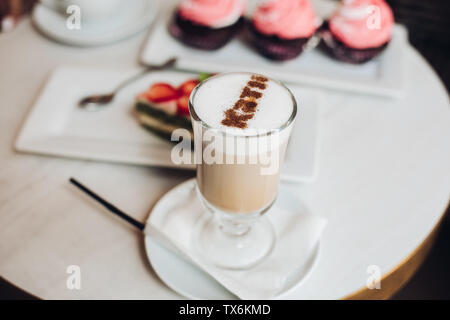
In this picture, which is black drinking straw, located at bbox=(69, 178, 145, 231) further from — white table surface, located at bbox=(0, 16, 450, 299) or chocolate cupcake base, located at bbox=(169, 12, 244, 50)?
chocolate cupcake base, located at bbox=(169, 12, 244, 50)

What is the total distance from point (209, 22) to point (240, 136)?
606 millimetres

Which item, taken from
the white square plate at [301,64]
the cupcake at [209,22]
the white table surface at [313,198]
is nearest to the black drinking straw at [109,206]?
the white table surface at [313,198]

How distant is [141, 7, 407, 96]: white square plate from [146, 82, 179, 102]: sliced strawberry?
13cm

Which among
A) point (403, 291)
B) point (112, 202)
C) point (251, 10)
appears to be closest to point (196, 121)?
point (112, 202)

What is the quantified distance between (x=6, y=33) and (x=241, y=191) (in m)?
0.83

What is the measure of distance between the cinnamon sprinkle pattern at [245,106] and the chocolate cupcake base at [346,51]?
494mm

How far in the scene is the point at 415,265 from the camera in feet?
2.28

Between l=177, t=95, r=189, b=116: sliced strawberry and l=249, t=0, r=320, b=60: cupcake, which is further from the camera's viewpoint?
l=249, t=0, r=320, b=60: cupcake

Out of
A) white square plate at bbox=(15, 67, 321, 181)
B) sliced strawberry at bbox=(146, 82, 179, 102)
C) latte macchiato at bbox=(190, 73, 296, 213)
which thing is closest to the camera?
latte macchiato at bbox=(190, 73, 296, 213)

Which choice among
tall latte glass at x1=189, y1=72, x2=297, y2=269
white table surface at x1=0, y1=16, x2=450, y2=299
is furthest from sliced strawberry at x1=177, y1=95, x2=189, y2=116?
tall latte glass at x1=189, y1=72, x2=297, y2=269

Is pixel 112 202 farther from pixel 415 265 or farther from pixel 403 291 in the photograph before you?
pixel 403 291

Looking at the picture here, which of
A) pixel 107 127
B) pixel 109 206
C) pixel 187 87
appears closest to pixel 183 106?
pixel 187 87

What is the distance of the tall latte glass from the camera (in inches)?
21.4
